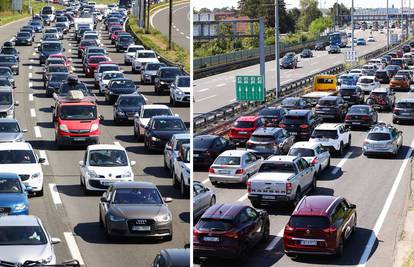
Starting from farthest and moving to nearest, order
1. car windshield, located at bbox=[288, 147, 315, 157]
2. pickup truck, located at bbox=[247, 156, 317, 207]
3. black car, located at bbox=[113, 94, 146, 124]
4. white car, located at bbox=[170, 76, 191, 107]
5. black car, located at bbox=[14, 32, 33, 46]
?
1. black car, located at bbox=[14, 32, 33, 46]
2. white car, located at bbox=[170, 76, 191, 107]
3. black car, located at bbox=[113, 94, 146, 124]
4. car windshield, located at bbox=[288, 147, 315, 157]
5. pickup truck, located at bbox=[247, 156, 317, 207]

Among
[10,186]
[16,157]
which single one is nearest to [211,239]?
[10,186]

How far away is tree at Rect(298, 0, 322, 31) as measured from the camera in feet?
545

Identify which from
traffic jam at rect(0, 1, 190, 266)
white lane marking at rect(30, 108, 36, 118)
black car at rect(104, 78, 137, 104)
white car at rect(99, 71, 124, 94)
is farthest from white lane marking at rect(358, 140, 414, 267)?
white car at rect(99, 71, 124, 94)

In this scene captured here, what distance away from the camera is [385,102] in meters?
51.6

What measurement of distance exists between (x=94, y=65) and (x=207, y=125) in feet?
65.5

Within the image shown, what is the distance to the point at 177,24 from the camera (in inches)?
3782

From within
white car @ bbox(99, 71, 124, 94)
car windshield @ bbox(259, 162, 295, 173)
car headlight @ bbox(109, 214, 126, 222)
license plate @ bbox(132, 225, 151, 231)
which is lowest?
license plate @ bbox(132, 225, 151, 231)

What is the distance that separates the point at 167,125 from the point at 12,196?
1135 cm

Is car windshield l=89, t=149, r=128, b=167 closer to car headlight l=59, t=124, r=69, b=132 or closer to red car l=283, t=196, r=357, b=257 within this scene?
car headlight l=59, t=124, r=69, b=132

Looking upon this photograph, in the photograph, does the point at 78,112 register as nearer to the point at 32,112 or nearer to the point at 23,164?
the point at 23,164

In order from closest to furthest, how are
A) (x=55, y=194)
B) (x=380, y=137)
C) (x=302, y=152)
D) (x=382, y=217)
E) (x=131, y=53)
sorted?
(x=382, y=217) → (x=55, y=194) → (x=302, y=152) → (x=380, y=137) → (x=131, y=53)

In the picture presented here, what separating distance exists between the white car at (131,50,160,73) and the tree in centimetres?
10787

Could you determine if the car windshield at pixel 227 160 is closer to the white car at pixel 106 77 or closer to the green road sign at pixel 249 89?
the green road sign at pixel 249 89

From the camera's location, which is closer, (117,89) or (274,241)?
(274,241)
